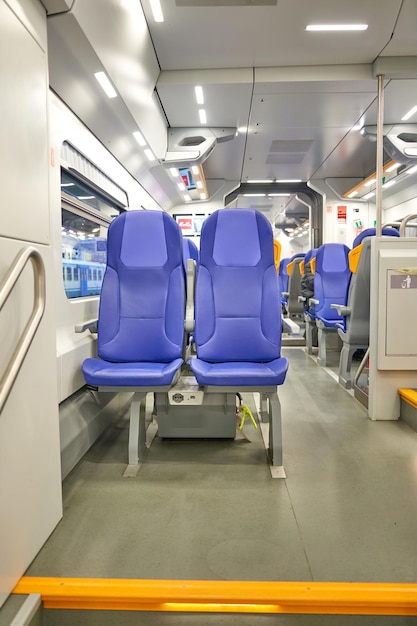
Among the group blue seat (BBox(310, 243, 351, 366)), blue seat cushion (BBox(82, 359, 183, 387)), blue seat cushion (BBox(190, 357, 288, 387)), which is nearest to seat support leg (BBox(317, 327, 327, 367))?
blue seat (BBox(310, 243, 351, 366))

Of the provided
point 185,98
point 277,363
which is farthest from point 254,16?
point 277,363

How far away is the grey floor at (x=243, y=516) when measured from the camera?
55.8 inches

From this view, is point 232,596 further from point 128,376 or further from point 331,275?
point 331,275

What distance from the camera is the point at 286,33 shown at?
3143 millimetres

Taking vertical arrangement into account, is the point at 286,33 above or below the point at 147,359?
above

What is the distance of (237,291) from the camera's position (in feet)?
8.82

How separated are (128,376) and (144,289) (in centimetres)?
73

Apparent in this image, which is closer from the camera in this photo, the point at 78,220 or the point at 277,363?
the point at 277,363

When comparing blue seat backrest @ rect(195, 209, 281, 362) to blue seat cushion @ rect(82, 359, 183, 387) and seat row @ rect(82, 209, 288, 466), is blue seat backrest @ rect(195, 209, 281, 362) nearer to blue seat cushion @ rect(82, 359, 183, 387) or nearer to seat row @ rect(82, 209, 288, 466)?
seat row @ rect(82, 209, 288, 466)

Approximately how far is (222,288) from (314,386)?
1.96m

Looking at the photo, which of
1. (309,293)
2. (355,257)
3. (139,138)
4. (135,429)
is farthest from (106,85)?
(309,293)

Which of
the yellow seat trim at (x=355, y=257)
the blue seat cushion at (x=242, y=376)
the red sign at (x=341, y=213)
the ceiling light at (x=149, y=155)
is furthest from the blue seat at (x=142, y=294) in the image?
the red sign at (x=341, y=213)

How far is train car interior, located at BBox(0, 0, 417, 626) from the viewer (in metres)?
1.36

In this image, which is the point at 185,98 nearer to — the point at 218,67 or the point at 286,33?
the point at 218,67
